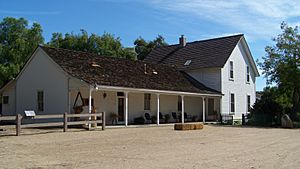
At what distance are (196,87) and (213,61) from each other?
3726 millimetres

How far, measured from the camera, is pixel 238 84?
3778 cm

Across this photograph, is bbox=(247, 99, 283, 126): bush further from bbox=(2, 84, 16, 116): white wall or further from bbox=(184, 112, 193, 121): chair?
bbox=(2, 84, 16, 116): white wall

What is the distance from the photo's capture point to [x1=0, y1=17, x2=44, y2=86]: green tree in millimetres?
39375

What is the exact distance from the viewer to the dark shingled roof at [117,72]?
969 inches

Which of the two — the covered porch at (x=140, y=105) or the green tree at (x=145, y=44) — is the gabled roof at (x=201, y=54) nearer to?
the covered porch at (x=140, y=105)

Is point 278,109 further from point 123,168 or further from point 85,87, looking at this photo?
point 123,168

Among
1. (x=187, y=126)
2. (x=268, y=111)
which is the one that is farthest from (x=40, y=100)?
(x=268, y=111)

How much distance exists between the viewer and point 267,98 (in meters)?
33.1

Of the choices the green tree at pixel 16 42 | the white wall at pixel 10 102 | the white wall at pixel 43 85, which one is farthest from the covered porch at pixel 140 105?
the green tree at pixel 16 42

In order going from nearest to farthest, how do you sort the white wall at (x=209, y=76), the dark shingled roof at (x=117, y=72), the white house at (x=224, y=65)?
the dark shingled roof at (x=117, y=72), the white wall at (x=209, y=76), the white house at (x=224, y=65)

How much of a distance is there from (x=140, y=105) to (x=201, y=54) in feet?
33.9

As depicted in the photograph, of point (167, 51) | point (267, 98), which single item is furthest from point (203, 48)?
point (267, 98)

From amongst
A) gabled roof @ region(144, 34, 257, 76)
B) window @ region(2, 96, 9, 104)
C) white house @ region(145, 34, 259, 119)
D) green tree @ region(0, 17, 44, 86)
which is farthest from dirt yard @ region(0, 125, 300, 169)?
green tree @ region(0, 17, 44, 86)

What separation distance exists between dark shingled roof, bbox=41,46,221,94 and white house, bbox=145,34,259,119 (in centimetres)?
210
